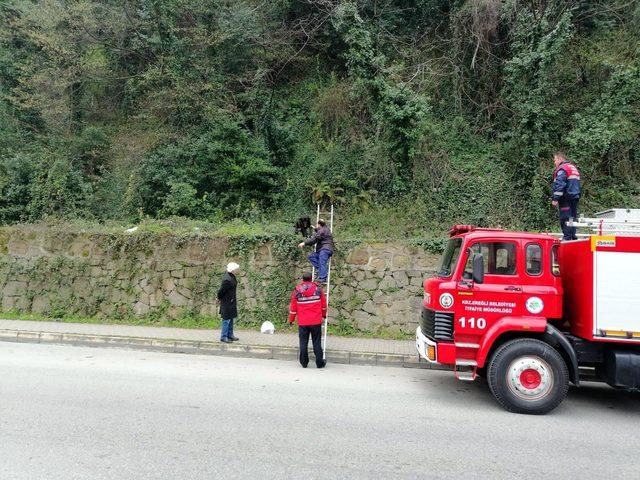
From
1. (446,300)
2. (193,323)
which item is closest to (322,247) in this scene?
(193,323)

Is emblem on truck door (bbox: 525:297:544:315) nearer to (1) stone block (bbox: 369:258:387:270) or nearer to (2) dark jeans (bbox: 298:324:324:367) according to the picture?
(2) dark jeans (bbox: 298:324:324:367)

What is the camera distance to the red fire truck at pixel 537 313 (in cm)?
673

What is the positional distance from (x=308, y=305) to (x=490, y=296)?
3.38 meters

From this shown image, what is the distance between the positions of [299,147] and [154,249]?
281 inches

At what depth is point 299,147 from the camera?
18203mm

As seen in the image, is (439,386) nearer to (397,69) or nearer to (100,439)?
(100,439)

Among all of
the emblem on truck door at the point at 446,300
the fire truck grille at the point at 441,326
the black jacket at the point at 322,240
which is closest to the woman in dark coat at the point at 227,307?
the black jacket at the point at 322,240

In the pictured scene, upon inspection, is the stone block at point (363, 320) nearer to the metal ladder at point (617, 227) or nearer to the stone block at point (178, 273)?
the stone block at point (178, 273)

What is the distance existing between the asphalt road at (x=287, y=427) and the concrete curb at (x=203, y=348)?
83 cm

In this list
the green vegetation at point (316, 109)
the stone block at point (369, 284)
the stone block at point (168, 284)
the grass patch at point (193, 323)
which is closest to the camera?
the grass patch at point (193, 323)

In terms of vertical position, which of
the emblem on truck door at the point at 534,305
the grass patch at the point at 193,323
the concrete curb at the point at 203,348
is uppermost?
the emblem on truck door at the point at 534,305

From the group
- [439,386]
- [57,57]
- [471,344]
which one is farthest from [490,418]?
[57,57]

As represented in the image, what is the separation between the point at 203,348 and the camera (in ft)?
35.3

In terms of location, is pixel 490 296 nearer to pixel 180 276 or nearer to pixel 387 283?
pixel 387 283
